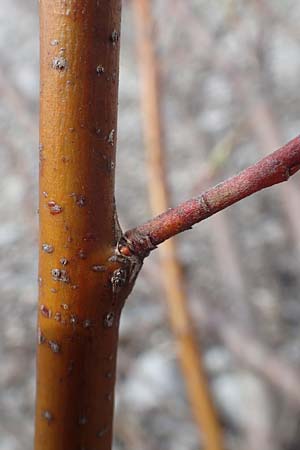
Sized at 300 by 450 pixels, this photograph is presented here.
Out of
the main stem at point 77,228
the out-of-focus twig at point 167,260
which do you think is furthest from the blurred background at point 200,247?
the main stem at point 77,228

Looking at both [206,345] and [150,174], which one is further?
[206,345]

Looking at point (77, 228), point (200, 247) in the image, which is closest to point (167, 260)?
point (77, 228)

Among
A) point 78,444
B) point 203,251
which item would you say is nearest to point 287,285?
point 203,251

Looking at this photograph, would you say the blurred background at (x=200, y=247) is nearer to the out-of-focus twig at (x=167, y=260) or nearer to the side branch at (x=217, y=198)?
the out-of-focus twig at (x=167, y=260)

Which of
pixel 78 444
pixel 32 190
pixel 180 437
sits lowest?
pixel 78 444

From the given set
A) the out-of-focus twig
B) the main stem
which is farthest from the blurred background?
the main stem

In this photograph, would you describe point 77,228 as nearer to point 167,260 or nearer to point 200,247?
point 167,260

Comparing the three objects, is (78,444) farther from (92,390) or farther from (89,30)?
(89,30)
